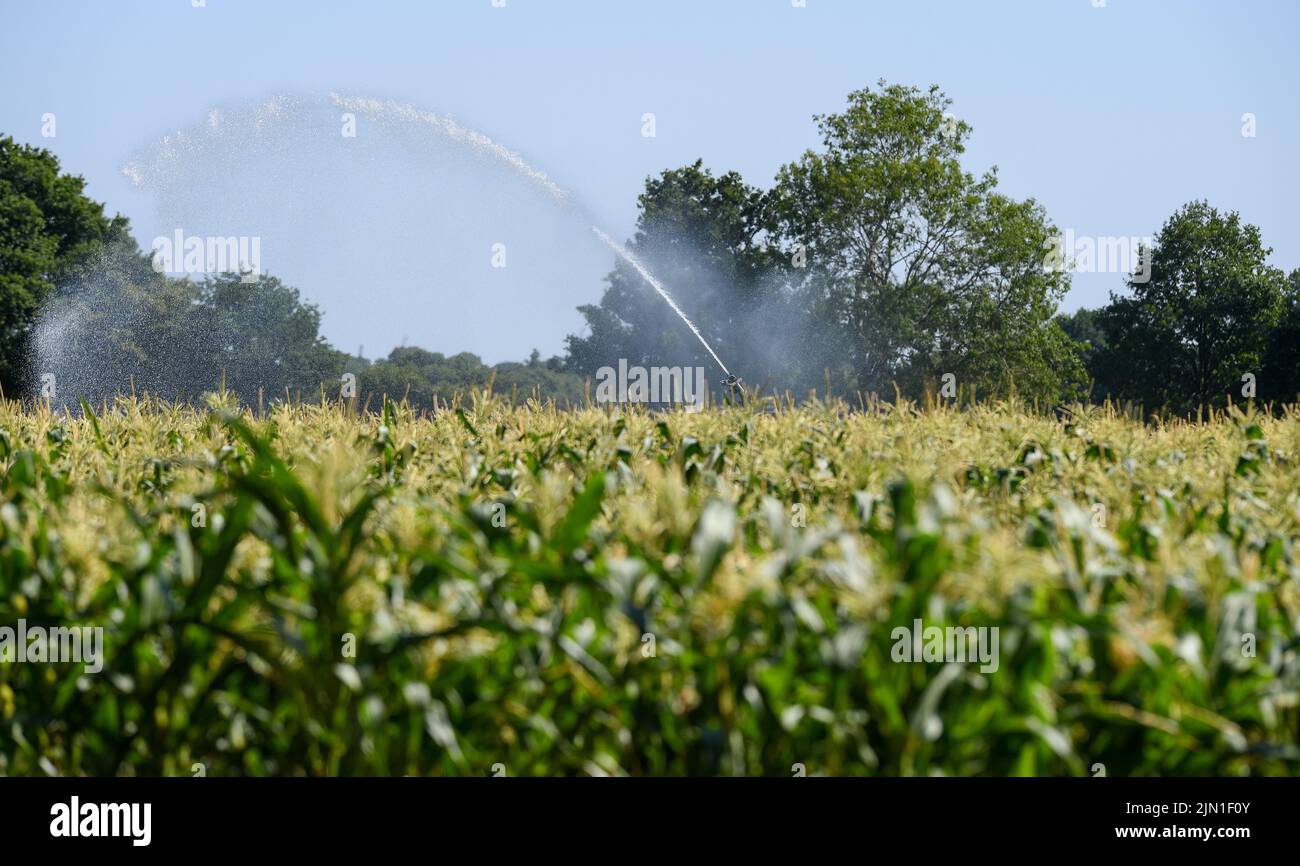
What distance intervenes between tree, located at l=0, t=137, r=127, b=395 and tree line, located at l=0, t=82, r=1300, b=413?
11 centimetres

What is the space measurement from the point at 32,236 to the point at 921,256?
40604 millimetres

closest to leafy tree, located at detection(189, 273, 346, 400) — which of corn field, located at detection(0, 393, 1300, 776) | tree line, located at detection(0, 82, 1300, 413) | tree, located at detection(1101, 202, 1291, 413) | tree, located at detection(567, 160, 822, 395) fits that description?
tree line, located at detection(0, 82, 1300, 413)

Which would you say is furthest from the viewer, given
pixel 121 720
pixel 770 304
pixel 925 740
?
pixel 770 304

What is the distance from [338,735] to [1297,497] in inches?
245

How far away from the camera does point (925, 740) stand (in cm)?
388

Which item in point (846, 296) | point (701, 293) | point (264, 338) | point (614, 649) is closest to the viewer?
point (614, 649)

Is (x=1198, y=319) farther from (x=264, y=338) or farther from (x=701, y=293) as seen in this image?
(x=264, y=338)

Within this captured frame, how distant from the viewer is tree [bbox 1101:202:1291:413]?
60375mm

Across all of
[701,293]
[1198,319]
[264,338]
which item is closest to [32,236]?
[264,338]

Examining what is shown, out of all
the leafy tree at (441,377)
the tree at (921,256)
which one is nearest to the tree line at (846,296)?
the tree at (921,256)

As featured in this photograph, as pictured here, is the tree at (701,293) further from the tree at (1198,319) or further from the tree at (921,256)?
the tree at (1198,319)

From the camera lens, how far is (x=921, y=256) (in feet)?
187
